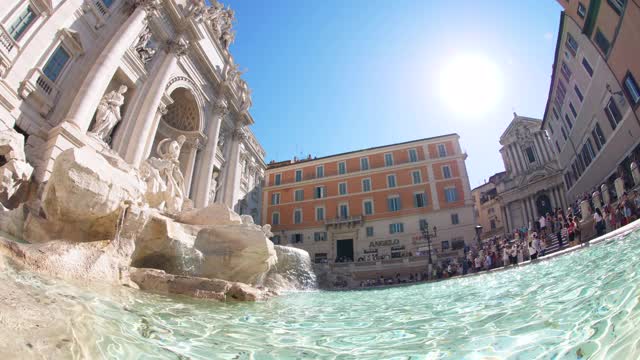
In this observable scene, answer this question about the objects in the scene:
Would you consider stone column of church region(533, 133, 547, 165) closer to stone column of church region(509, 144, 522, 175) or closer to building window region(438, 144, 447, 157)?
stone column of church region(509, 144, 522, 175)

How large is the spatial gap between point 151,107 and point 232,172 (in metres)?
9.50

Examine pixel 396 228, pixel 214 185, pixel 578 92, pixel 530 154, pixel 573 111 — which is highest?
pixel 530 154

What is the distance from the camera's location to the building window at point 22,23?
10.0 metres

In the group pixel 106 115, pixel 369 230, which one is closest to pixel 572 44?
pixel 369 230

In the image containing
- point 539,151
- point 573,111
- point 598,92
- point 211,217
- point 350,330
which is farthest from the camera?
point 539,151

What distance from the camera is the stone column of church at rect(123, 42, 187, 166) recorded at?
42.6 ft

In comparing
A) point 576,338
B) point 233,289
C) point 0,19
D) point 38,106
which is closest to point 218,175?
point 38,106

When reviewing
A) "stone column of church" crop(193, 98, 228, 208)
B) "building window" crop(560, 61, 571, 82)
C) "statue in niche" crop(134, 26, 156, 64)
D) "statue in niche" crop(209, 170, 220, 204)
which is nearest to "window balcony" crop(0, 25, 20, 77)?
"statue in niche" crop(134, 26, 156, 64)

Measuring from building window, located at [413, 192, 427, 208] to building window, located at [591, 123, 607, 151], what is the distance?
44.6 feet

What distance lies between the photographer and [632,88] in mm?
13961

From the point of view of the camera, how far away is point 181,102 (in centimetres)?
1945

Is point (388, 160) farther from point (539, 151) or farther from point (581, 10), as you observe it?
point (581, 10)

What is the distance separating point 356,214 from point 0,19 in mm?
27433

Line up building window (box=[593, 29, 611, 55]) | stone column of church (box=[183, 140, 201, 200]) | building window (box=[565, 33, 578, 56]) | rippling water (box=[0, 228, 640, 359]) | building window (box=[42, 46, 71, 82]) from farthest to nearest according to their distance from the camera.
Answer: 1. building window (box=[565, 33, 578, 56])
2. stone column of church (box=[183, 140, 201, 200])
3. building window (box=[593, 29, 611, 55])
4. building window (box=[42, 46, 71, 82])
5. rippling water (box=[0, 228, 640, 359])
